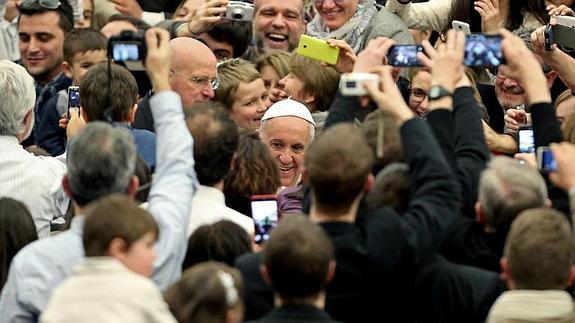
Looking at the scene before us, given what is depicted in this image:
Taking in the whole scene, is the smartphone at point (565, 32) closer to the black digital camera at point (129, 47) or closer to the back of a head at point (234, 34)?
the back of a head at point (234, 34)

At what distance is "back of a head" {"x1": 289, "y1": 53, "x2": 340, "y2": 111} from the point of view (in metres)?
9.40

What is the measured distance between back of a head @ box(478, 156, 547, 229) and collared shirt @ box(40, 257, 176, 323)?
4.56ft

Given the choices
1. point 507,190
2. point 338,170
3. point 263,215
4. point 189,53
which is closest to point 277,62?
point 189,53

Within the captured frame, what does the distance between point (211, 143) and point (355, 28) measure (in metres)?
3.56

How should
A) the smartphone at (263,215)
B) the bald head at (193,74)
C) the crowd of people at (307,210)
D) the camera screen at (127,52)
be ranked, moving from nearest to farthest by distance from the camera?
the crowd of people at (307,210), the camera screen at (127,52), the smartphone at (263,215), the bald head at (193,74)

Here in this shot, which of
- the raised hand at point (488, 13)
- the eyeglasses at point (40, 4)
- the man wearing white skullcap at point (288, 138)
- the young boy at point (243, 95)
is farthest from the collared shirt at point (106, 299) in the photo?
the eyeglasses at point (40, 4)

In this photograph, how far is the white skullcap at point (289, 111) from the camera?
8.82 metres

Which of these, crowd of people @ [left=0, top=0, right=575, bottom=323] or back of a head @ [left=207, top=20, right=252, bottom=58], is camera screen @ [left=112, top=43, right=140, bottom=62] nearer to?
crowd of people @ [left=0, top=0, right=575, bottom=323]

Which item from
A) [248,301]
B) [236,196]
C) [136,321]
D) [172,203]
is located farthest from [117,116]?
[136,321]

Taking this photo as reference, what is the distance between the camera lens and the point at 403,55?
665 cm

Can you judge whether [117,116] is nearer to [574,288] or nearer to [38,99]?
[574,288]

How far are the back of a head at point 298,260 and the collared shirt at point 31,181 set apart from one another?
9.74 feet

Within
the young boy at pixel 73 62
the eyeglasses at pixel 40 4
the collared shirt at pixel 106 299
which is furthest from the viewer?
the eyeglasses at pixel 40 4

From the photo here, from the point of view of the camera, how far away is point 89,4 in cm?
1256
